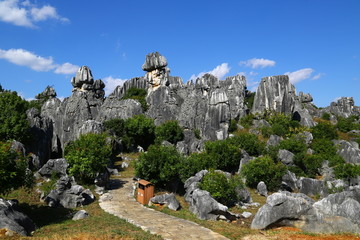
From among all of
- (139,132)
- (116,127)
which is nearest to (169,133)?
(139,132)

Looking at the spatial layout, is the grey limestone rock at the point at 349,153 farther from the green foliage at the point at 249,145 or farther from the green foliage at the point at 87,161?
the green foliage at the point at 87,161

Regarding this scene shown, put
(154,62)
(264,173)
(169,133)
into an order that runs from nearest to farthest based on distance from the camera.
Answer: (264,173), (169,133), (154,62)

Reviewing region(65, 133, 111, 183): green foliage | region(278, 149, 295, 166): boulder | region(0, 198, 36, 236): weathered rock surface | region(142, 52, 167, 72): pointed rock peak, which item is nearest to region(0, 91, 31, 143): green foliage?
region(65, 133, 111, 183): green foliage

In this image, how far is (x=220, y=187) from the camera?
72.3 ft

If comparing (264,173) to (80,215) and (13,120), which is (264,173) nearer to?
(80,215)

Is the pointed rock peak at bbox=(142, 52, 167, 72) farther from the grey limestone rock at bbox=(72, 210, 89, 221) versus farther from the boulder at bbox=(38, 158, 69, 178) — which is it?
the grey limestone rock at bbox=(72, 210, 89, 221)

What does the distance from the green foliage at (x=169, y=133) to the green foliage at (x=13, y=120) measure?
21.5 metres

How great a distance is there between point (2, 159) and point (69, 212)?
633 cm

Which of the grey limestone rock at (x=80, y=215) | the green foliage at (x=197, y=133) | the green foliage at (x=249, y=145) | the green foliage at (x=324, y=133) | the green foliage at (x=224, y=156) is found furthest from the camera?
the green foliage at (x=324, y=133)

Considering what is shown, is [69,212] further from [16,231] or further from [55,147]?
[55,147]

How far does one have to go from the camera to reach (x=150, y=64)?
68938 mm

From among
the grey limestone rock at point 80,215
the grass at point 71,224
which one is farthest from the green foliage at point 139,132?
the grey limestone rock at point 80,215

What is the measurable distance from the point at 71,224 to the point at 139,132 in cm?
3098

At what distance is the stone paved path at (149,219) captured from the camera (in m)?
14.9
